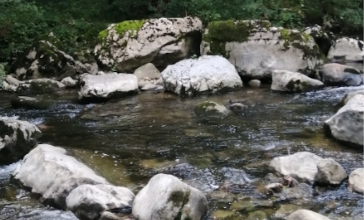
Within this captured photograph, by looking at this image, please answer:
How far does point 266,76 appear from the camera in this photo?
33.3 ft

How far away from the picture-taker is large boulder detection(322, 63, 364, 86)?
30.9ft

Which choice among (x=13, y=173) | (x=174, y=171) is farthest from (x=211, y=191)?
(x=13, y=173)

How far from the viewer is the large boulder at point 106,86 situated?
28.9ft

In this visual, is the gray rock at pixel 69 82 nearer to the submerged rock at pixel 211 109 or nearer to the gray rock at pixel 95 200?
the submerged rock at pixel 211 109

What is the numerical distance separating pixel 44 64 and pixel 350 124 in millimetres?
7324

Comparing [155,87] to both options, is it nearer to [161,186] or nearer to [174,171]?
[174,171]

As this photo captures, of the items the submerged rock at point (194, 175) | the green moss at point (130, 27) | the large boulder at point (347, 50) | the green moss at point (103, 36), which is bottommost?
the submerged rock at point (194, 175)

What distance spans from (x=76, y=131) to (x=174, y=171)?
2.41 meters

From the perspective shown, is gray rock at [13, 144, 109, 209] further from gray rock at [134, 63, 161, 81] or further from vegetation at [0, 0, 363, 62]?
vegetation at [0, 0, 363, 62]

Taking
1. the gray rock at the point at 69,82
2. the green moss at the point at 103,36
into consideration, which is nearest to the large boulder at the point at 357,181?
the gray rock at the point at 69,82

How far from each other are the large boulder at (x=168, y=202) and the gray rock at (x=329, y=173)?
1344 millimetres

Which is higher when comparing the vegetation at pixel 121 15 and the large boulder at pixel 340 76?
the vegetation at pixel 121 15

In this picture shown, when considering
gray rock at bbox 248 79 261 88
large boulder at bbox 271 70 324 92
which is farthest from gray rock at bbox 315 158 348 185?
gray rock at bbox 248 79 261 88

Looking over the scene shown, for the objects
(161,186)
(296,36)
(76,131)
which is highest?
(296,36)
